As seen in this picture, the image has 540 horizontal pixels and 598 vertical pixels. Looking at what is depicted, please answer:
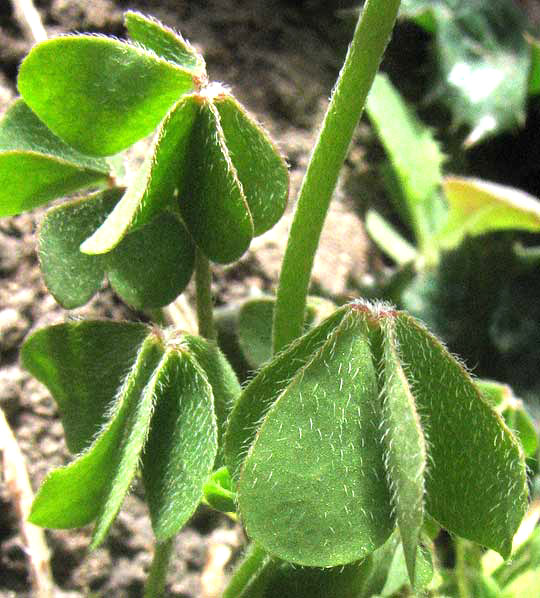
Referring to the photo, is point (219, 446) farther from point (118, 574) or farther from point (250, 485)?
point (118, 574)

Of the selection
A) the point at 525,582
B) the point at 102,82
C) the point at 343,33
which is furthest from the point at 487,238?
the point at 102,82

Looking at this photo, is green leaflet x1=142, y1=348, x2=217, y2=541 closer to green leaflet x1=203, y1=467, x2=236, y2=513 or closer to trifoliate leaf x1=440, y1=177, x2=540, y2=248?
green leaflet x1=203, y1=467, x2=236, y2=513

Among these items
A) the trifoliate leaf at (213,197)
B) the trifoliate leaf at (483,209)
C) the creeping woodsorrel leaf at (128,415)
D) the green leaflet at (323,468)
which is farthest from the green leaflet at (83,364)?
the trifoliate leaf at (483,209)

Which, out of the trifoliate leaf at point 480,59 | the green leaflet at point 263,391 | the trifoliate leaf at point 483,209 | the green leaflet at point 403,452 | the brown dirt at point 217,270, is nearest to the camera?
the green leaflet at point 403,452

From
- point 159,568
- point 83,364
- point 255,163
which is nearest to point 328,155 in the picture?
point 255,163

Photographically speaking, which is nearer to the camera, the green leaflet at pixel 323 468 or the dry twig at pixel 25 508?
the green leaflet at pixel 323 468

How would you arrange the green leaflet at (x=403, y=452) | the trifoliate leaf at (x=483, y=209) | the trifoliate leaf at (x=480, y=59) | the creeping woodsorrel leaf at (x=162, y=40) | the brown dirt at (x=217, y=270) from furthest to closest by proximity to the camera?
the trifoliate leaf at (x=480, y=59)
the trifoliate leaf at (x=483, y=209)
the brown dirt at (x=217, y=270)
the creeping woodsorrel leaf at (x=162, y=40)
the green leaflet at (x=403, y=452)

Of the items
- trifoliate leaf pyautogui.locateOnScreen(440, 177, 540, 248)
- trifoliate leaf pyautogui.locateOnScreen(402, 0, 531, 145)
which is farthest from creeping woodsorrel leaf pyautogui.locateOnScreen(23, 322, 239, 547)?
trifoliate leaf pyautogui.locateOnScreen(402, 0, 531, 145)

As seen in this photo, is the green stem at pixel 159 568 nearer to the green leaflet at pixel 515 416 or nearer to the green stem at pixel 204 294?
the green stem at pixel 204 294
